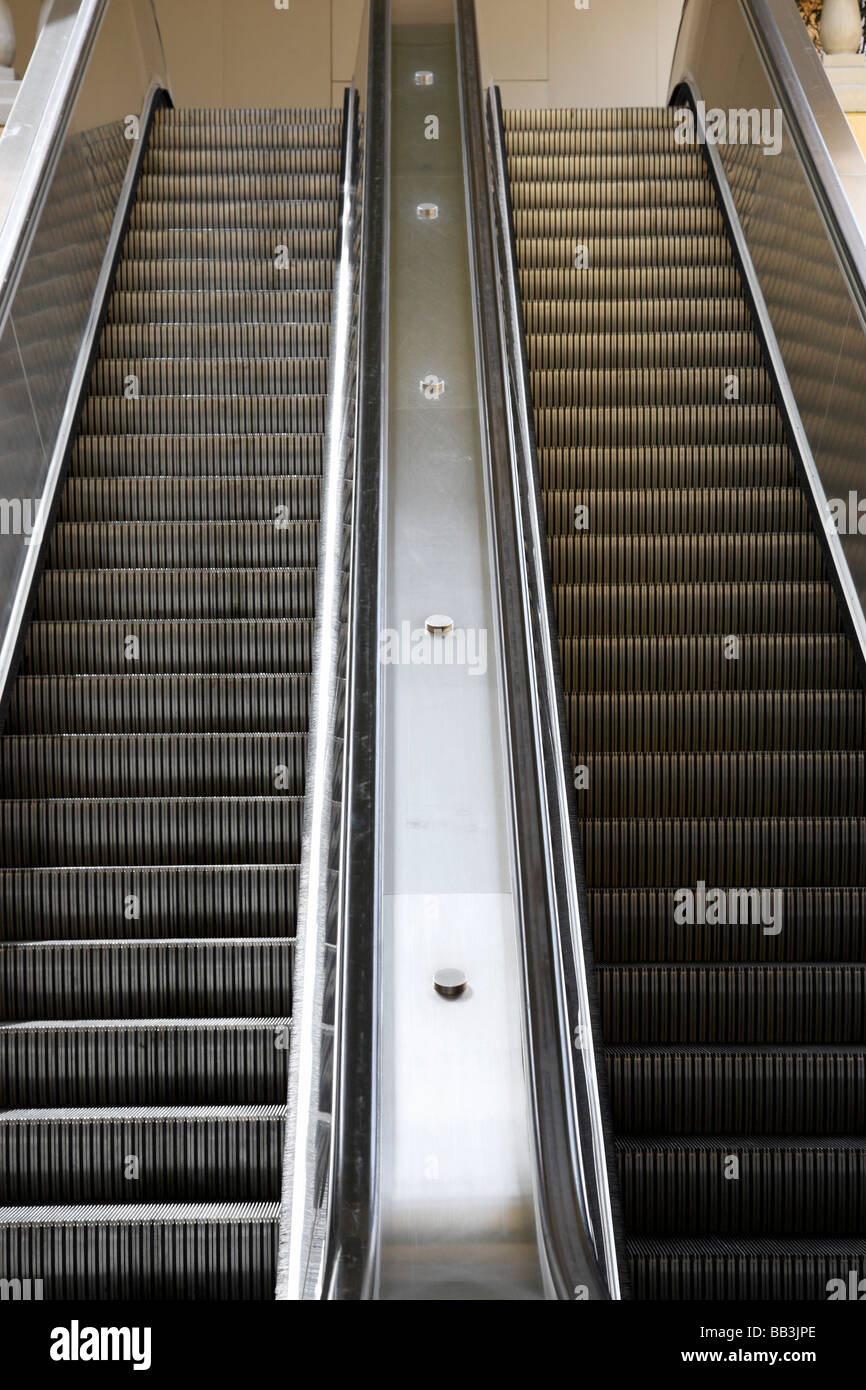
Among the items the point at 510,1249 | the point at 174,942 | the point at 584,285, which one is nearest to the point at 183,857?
the point at 174,942

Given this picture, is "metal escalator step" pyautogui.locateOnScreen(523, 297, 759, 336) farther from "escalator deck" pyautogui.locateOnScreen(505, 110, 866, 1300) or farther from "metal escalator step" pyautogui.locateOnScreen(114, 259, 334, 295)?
"metal escalator step" pyautogui.locateOnScreen(114, 259, 334, 295)

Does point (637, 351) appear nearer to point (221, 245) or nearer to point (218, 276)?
point (218, 276)

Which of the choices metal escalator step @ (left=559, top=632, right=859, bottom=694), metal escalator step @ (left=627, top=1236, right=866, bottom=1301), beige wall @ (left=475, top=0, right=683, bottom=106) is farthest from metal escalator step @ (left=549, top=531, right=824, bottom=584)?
beige wall @ (left=475, top=0, right=683, bottom=106)

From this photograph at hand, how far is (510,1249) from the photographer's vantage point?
2.12 meters

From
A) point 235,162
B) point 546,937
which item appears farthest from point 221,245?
point 546,937

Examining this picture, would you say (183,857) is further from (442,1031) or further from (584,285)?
(584,285)

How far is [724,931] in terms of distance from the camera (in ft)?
12.3

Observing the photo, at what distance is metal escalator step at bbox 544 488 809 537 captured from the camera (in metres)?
4.94

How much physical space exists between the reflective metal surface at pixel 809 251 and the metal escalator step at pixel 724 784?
1.64 ft

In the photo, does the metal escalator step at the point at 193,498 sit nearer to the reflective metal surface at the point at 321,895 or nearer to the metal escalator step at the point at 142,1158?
the reflective metal surface at the point at 321,895

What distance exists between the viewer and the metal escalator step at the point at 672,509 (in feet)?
16.2

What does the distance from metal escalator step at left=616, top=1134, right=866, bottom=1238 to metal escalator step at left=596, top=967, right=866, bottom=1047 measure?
40 cm

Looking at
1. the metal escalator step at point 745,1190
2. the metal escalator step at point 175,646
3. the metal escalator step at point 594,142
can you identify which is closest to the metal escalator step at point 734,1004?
the metal escalator step at point 745,1190
